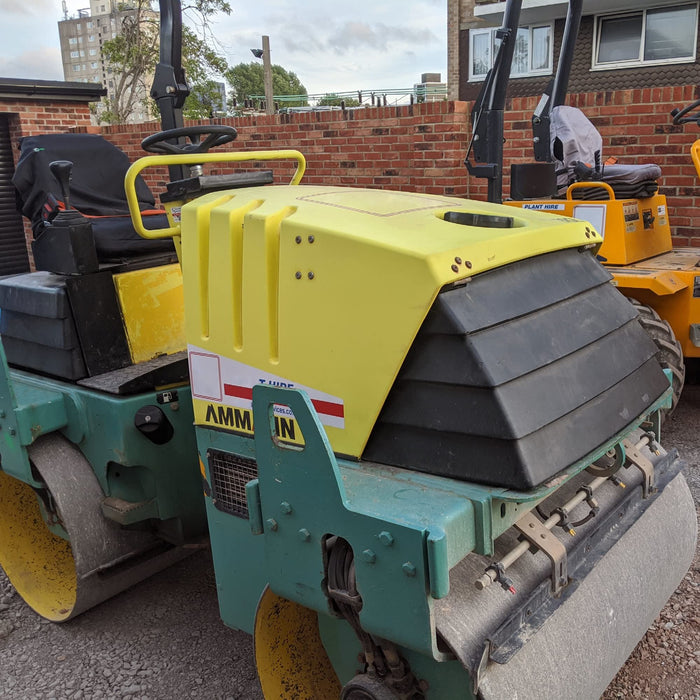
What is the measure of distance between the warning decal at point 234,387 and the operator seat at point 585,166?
11.9ft

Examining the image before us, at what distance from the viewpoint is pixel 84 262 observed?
2820mm

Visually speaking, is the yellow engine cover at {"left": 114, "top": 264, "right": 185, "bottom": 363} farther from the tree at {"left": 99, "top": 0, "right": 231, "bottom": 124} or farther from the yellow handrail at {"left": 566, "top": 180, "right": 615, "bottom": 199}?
the tree at {"left": 99, "top": 0, "right": 231, "bottom": 124}

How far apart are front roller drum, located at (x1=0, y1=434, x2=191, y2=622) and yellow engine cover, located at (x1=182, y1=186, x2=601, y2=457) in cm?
80

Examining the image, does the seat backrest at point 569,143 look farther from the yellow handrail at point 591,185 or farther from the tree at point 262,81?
the tree at point 262,81

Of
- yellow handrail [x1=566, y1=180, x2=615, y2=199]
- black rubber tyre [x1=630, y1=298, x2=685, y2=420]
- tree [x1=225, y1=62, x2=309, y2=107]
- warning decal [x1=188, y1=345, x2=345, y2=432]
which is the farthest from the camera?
tree [x1=225, y1=62, x2=309, y2=107]

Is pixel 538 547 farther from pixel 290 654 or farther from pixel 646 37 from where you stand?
pixel 646 37

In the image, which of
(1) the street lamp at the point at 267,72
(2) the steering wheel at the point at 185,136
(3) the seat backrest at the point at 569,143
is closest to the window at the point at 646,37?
(1) the street lamp at the point at 267,72

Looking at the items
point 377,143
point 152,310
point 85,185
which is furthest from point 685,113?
point 152,310

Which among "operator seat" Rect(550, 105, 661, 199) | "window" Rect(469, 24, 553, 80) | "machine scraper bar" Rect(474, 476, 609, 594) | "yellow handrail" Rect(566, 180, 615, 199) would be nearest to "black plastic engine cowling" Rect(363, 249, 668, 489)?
"machine scraper bar" Rect(474, 476, 609, 594)

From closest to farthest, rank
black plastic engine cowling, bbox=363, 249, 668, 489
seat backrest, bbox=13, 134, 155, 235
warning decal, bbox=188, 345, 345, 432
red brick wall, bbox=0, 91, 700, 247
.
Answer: black plastic engine cowling, bbox=363, 249, 668, 489
warning decal, bbox=188, 345, 345, 432
seat backrest, bbox=13, 134, 155, 235
red brick wall, bbox=0, 91, 700, 247

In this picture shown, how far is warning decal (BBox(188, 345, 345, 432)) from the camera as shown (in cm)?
204

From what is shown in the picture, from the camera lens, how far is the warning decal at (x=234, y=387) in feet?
6.69

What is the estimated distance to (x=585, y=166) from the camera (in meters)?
5.20

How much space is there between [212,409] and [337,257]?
2.19 ft
